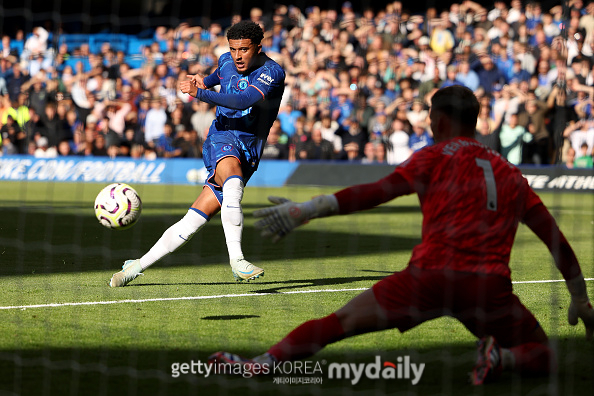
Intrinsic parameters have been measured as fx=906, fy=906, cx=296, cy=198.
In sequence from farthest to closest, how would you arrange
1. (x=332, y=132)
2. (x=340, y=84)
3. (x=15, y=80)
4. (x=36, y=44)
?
(x=36, y=44) < (x=15, y=80) < (x=340, y=84) < (x=332, y=132)

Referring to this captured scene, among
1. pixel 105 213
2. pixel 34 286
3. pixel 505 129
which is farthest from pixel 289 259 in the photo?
pixel 505 129

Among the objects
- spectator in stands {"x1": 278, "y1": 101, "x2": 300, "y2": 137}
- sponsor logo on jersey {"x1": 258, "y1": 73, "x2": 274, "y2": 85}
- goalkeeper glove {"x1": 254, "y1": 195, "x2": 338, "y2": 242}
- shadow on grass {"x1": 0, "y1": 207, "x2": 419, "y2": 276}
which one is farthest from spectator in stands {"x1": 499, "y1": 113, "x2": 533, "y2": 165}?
goalkeeper glove {"x1": 254, "y1": 195, "x2": 338, "y2": 242}

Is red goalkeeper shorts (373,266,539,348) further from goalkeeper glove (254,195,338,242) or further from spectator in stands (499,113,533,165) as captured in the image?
spectator in stands (499,113,533,165)

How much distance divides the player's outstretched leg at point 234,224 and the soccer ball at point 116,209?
1147mm

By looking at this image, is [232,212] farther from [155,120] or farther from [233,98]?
[155,120]

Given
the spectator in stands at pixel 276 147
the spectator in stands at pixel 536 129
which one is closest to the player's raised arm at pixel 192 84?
the spectator in stands at pixel 536 129

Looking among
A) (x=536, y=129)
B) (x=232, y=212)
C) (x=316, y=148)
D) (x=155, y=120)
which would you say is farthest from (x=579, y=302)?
(x=155, y=120)

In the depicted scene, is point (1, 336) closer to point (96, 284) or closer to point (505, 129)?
point (96, 284)

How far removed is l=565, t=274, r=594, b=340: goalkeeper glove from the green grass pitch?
0.23m

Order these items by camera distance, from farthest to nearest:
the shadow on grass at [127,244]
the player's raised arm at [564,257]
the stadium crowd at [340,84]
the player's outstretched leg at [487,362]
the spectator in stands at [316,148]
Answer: the spectator in stands at [316,148]
the stadium crowd at [340,84]
the shadow on grass at [127,244]
the player's raised arm at [564,257]
the player's outstretched leg at [487,362]

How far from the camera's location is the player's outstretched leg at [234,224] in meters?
6.68

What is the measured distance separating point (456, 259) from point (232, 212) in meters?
3.04

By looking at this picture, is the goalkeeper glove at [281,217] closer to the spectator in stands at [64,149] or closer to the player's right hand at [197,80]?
the player's right hand at [197,80]

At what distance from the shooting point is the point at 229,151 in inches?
273
